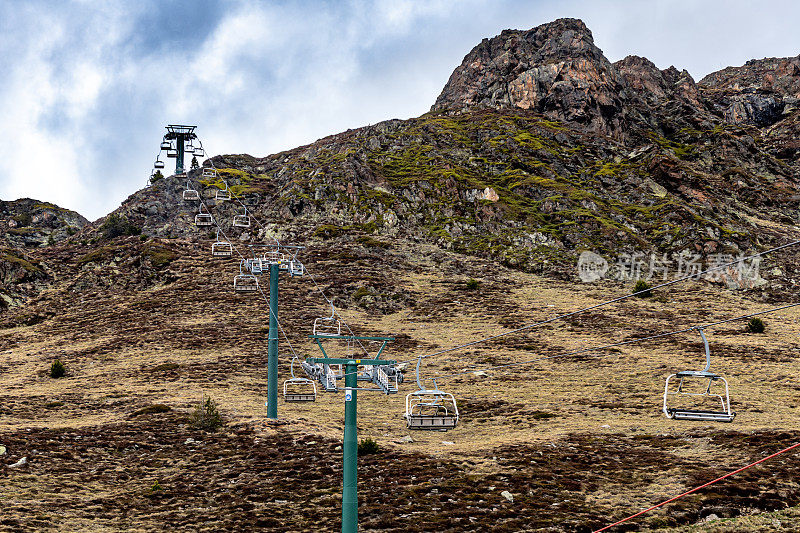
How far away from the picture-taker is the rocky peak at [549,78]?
453ft

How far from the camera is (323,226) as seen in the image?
87.8m

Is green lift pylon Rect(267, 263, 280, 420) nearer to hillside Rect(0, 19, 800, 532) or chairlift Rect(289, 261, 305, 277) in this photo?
chairlift Rect(289, 261, 305, 277)

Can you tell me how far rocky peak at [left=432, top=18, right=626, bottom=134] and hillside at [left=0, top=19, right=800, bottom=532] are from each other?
70 centimetres

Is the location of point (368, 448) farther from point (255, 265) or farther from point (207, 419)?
point (255, 265)

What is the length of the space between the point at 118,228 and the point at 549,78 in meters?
111

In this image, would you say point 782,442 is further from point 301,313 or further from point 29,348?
point 29,348

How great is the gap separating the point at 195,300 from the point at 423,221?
137ft

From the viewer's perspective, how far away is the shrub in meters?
90.4

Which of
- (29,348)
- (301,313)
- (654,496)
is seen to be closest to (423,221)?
(301,313)

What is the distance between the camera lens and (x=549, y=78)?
14562 cm

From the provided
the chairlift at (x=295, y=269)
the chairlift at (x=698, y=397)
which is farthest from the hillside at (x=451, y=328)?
the chairlift at (x=295, y=269)

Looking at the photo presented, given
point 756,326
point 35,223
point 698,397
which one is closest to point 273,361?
point 698,397

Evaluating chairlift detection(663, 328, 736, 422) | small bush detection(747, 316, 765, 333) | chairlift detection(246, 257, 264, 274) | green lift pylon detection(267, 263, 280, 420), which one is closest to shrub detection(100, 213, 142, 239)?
chairlift detection(246, 257, 264, 274)

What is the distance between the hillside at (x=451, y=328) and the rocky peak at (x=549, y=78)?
27.7 inches
